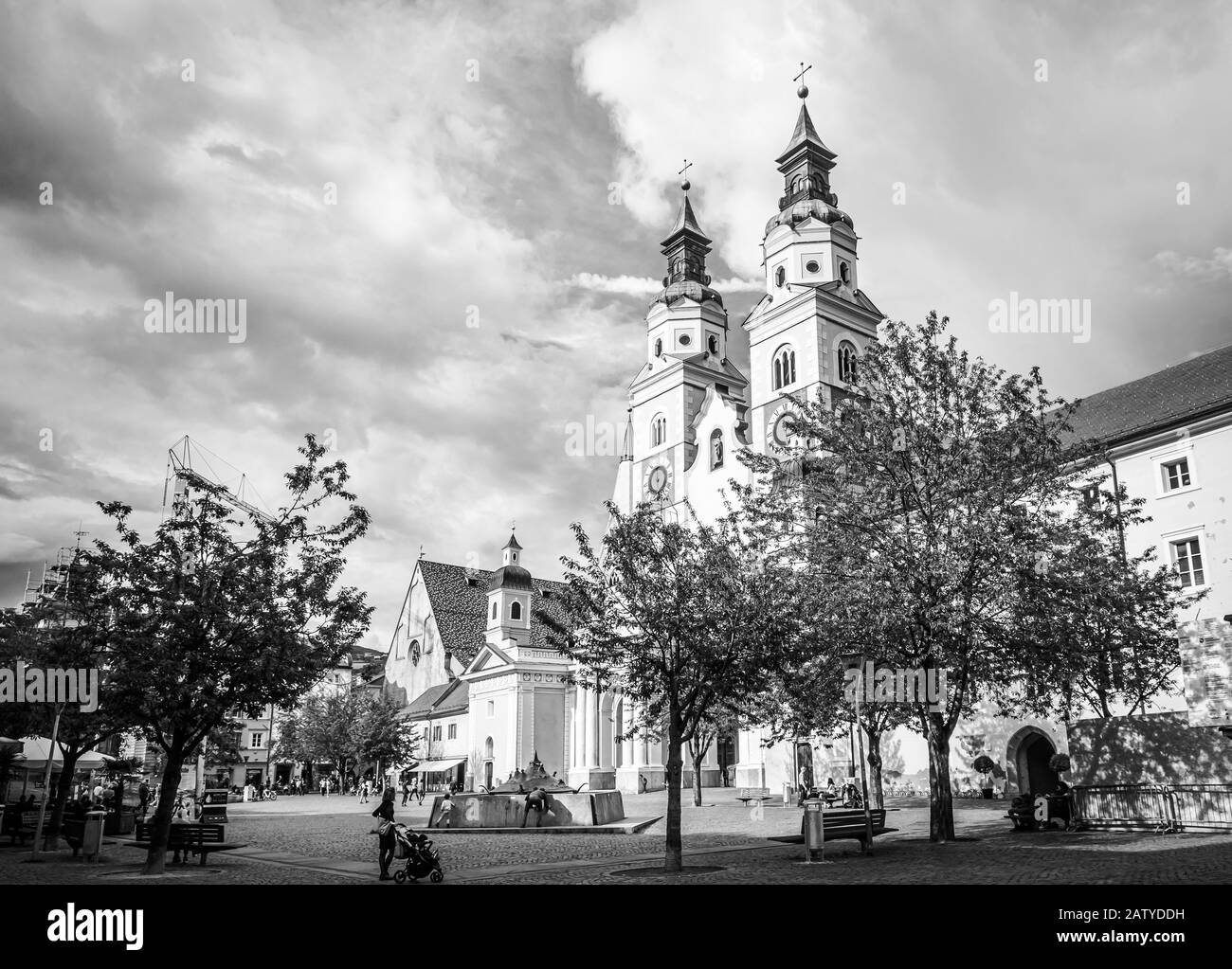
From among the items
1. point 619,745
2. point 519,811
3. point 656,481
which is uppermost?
point 656,481

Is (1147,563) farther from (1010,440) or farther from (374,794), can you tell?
(374,794)

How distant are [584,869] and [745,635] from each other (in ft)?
17.4

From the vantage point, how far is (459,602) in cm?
9438

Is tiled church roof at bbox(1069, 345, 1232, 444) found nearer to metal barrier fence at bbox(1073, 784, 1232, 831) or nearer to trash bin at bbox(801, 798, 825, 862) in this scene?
metal barrier fence at bbox(1073, 784, 1232, 831)

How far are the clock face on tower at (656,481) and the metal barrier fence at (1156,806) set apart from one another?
142ft

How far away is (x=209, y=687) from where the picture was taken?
18.0 metres

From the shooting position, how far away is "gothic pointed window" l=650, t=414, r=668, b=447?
70.6 metres

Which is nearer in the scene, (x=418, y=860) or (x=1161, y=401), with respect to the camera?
(x=418, y=860)

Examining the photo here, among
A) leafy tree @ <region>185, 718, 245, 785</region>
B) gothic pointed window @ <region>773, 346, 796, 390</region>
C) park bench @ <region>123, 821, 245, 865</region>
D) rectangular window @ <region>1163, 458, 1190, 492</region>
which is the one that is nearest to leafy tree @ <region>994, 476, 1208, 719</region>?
rectangular window @ <region>1163, 458, 1190, 492</region>

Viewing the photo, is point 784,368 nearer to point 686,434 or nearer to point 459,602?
point 686,434

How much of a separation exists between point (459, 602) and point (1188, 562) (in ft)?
230

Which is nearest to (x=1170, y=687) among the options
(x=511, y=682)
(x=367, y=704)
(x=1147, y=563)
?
(x=1147, y=563)

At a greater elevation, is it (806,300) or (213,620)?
(806,300)

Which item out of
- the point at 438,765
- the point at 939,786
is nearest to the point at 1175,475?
the point at 939,786
